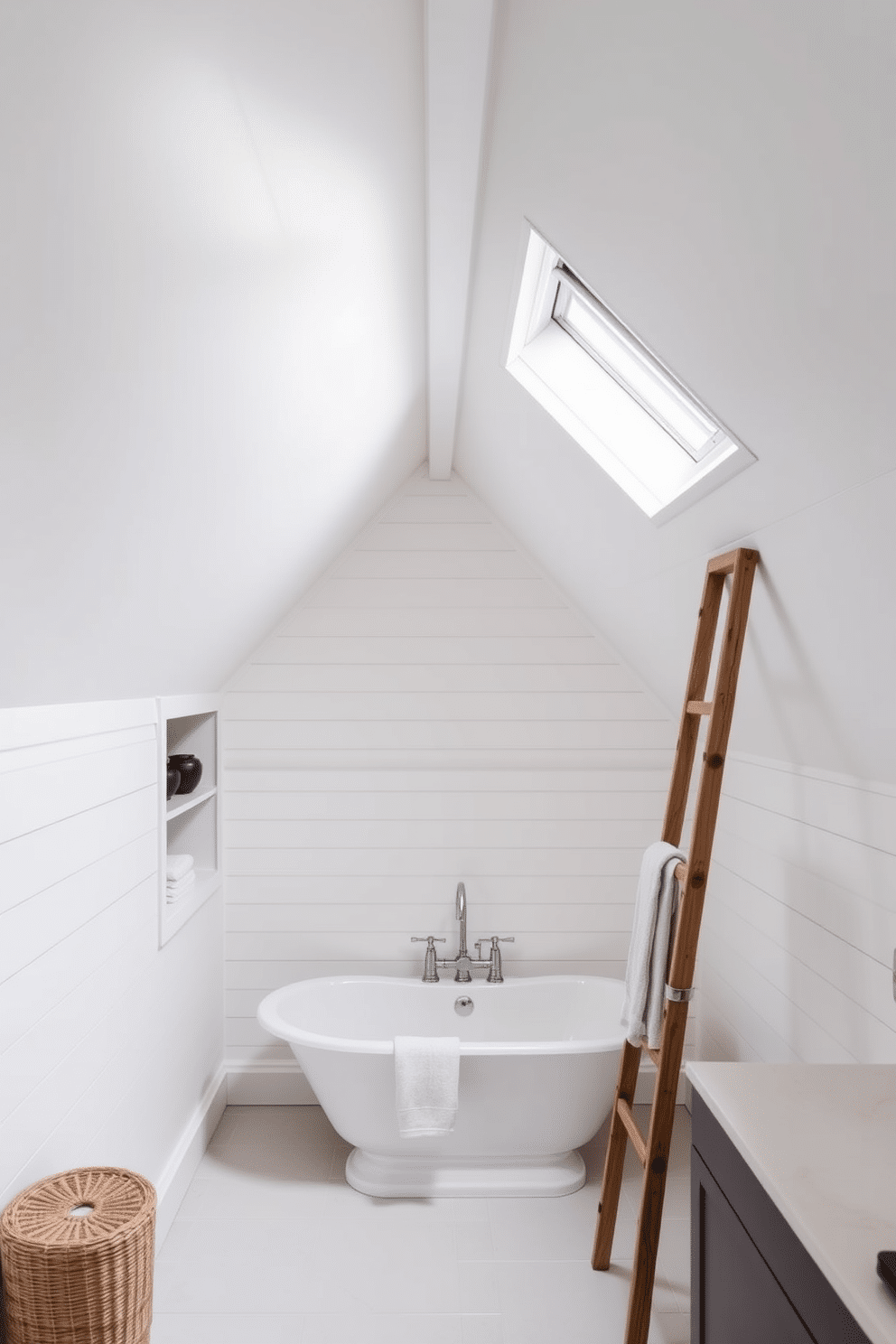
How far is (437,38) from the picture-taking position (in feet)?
4.39

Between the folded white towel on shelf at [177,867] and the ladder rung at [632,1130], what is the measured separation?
151 cm

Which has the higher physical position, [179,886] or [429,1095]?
[179,886]

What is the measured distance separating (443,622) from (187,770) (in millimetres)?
1184

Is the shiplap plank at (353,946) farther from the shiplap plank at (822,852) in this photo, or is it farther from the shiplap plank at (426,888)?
the shiplap plank at (822,852)

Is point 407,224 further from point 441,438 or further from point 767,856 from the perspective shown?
point 767,856

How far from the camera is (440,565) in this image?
3852mm

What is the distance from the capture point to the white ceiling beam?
1321 millimetres

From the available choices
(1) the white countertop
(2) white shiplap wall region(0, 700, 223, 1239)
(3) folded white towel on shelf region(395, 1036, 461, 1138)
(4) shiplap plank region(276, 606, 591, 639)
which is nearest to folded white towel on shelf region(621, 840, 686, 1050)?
(1) the white countertop

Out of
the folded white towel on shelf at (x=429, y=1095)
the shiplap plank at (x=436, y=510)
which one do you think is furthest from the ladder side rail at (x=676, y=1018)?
the shiplap plank at (x=436, y=510)

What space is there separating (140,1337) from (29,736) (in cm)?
123

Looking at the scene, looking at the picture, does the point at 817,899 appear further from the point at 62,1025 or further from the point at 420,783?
the point at 62,1025

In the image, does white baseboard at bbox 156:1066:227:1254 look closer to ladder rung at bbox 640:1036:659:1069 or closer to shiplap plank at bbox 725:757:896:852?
ladder rung at bbox 640:1036:659:1069

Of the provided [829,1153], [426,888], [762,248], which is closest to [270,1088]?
[426,888]

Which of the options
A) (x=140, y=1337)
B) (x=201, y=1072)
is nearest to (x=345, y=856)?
(x=201, y=1072)
